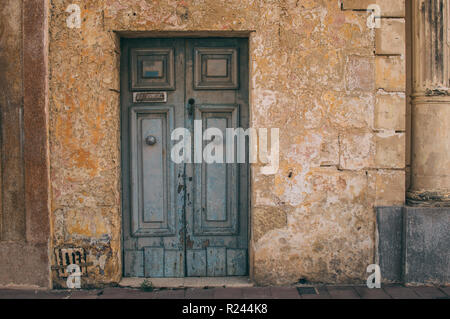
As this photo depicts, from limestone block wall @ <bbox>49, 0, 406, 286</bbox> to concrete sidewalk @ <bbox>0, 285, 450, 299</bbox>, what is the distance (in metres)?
0.12

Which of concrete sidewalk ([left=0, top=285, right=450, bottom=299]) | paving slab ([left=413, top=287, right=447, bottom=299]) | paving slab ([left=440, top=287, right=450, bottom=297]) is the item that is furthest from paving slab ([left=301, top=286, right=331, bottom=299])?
paving slab ([left=440, top=287, right=450, bottom=297])

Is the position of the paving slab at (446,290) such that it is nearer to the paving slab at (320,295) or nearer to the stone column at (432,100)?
the stone column at (432,100)

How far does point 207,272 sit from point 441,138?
8.52 ft

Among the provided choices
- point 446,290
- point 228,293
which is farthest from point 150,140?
point 446,290

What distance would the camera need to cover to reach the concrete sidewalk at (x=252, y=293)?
11.2 ft

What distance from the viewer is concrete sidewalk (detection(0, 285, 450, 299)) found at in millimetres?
3424

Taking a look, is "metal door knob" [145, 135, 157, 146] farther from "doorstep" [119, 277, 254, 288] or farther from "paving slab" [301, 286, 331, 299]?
"paving slab" [301, 286, 331, 299]

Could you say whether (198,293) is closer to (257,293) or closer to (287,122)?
(257,293)

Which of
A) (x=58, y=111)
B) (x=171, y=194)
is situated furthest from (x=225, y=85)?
(x=58, y=111)

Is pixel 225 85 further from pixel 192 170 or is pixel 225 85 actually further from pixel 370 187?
pixel 370 187

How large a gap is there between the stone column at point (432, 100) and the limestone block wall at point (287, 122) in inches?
8.3

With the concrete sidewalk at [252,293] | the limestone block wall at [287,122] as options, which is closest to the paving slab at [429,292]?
the concrete sidewalk at [252,293]

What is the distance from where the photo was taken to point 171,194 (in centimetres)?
387
